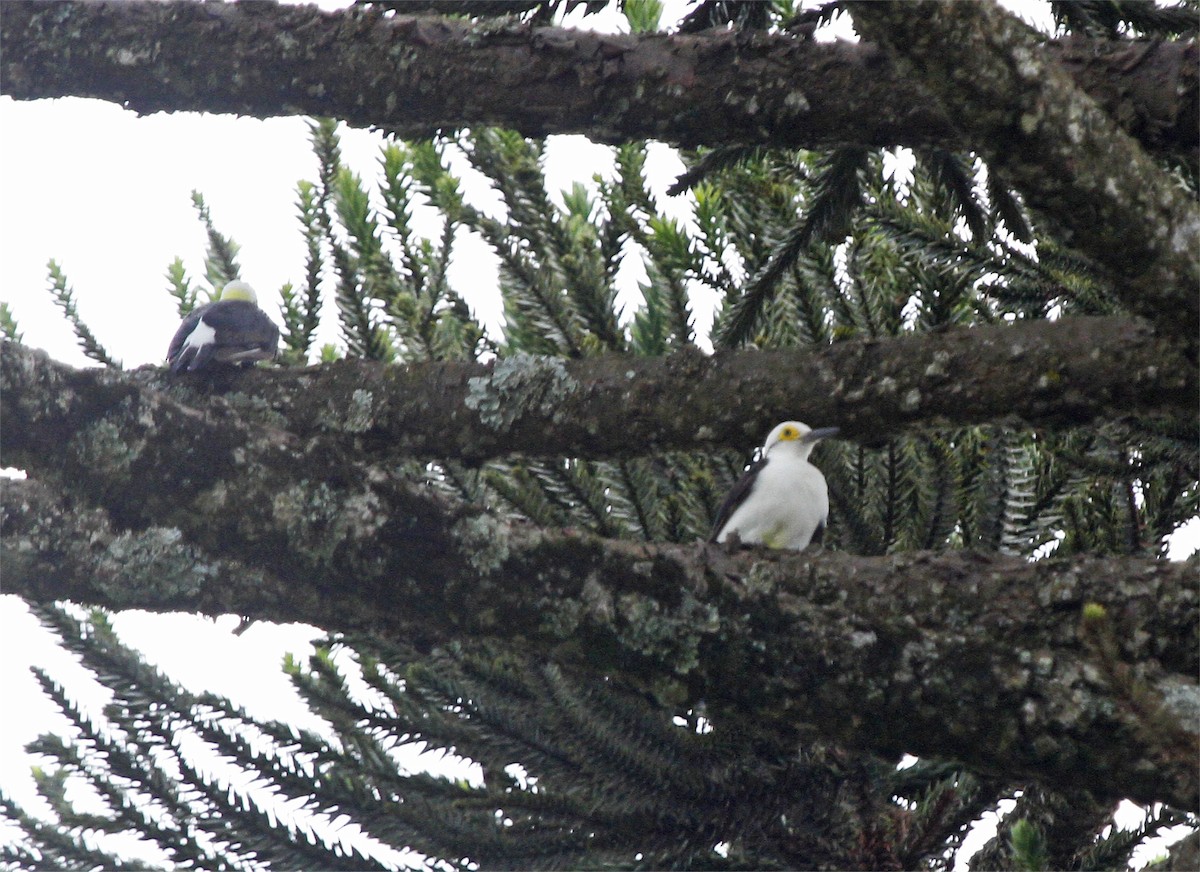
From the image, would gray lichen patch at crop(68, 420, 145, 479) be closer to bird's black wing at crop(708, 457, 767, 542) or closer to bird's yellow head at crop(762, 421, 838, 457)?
bird's yellow head at crop(762, 421, 838, 457)

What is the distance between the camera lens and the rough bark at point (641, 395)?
247 centimetres

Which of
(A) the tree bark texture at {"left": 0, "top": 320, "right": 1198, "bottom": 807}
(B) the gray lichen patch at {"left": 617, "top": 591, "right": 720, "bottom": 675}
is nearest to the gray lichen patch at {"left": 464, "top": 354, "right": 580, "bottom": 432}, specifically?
(A) the tree bark texture at {"left": 0, "top": 320, "right": 1198, "bottom": 807}

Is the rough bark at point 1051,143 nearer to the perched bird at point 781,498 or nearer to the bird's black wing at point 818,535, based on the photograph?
the perched bird at point 781,498

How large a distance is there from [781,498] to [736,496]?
0.14 m

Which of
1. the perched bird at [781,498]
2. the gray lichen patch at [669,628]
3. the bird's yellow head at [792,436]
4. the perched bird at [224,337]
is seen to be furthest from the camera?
the perched bird at [781,498]

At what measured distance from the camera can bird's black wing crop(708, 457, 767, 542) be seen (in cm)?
392

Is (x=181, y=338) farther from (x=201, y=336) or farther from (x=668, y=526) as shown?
(x=668, y=526)

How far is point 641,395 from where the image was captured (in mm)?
3094

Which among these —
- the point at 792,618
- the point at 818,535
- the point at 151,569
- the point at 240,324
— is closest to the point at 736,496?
the point at 818,535

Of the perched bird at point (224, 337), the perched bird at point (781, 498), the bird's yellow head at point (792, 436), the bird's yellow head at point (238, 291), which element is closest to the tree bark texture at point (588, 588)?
the perched bird at point (224, 337)

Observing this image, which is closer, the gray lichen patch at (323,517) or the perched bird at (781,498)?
the gray lichen patch at (323,517)

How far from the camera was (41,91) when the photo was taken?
307 centimetres

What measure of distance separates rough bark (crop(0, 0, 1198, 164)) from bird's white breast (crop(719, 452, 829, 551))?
117cm

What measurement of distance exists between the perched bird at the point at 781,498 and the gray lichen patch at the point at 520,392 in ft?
2.87
